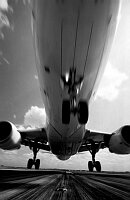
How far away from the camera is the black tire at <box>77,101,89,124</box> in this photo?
19.4ft

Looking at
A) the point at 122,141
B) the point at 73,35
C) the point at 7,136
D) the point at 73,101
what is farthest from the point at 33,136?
the point at 73,35

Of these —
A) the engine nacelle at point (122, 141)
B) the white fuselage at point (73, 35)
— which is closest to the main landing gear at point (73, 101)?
the white fuselage at point (73, 35)

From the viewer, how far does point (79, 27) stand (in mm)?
3725

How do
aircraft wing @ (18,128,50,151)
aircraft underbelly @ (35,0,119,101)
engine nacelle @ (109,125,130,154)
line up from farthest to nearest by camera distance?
1. aircraft wing @ (18,128,50,151)
2. engine nacelle @ (109,125,130,154)
3. aircraft underbelly @ (35,0,119,101)

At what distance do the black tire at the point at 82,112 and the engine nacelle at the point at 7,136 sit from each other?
309 inches

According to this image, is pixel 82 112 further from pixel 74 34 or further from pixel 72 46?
pixel 74 34

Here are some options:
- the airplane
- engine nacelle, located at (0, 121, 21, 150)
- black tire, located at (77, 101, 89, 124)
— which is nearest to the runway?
black tire, located at (77, 101, 89, 124)

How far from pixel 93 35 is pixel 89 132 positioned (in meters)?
15.7

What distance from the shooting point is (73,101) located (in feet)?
19.4

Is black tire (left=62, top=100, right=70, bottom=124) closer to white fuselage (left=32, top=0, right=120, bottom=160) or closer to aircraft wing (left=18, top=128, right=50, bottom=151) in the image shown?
white fuselage (left=32, top=0, right=120, bottom=160)

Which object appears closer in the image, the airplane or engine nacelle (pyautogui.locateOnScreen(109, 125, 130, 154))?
the airplane

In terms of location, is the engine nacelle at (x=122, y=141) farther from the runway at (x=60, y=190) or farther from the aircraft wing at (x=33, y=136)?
the aircraft wing at (x=33, y=136)

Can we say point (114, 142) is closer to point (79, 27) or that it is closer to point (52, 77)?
point (52, 77)

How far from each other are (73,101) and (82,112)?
0.54m
